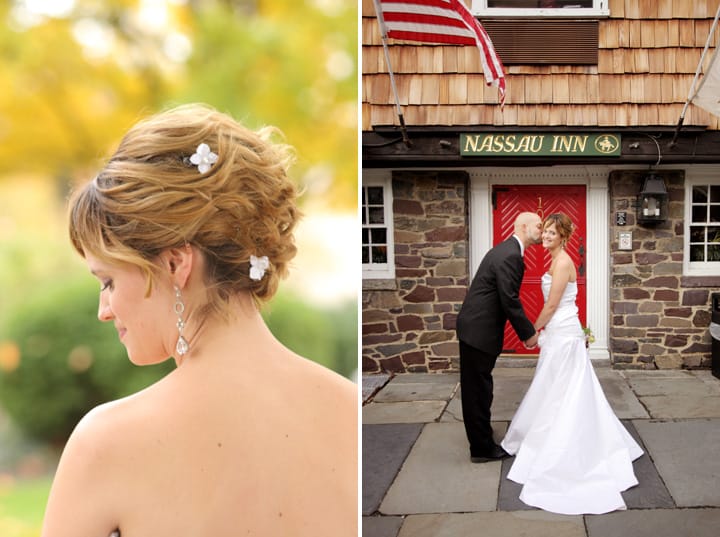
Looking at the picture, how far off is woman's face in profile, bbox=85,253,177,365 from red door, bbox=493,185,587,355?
10.8ft

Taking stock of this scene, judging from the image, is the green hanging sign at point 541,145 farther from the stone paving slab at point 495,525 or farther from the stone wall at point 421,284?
the stone paving slab at point 495,525

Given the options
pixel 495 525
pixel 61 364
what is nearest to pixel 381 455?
pixel 495 525

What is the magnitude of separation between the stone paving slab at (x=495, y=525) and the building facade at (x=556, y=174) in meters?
1.79

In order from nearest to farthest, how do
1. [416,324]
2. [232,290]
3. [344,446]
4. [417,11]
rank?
[232,290]
[344,446]
[417,11]
[416,324]

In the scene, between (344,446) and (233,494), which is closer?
(233,494)

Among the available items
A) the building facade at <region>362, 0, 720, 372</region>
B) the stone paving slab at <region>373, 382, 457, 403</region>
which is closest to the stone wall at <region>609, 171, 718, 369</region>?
the building facade at <region>362, 0, 720, 372</region>

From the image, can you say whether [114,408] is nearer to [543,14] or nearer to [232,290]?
[232,290]

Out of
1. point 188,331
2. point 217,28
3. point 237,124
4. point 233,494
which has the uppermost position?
point 217,28

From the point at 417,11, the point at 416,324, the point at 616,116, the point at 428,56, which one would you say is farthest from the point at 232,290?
the point at 616,116

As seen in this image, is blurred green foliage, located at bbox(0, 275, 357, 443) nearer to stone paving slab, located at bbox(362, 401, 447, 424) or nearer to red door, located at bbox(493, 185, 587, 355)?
stone paving slab, located at bbox(362, 401, 447, 424)

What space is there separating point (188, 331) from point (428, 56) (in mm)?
2869

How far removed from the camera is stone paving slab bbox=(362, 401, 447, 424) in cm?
312

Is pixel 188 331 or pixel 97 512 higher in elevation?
pixel 188 331

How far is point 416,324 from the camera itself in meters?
4.14
